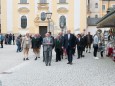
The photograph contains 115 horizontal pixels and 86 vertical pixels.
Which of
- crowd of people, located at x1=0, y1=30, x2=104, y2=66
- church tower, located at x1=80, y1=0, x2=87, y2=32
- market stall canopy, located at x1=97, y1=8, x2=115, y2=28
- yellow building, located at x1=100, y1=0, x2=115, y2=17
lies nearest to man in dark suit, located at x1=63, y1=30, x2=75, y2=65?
crowd of people, located at x1=0, y1=30, x2=104, y2=66

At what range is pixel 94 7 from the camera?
98812 millimetres

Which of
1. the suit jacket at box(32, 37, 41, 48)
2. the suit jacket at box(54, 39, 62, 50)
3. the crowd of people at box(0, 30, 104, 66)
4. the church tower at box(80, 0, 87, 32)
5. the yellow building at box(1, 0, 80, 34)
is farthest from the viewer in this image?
the yellow building at box(1, 0, 80, 34)

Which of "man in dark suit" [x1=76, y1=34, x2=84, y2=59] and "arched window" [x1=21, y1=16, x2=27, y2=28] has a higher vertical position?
"arched window" [x1=21, y1=16, x2=27, y2=28]

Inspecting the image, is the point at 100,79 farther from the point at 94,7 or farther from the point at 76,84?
the point at 94,7

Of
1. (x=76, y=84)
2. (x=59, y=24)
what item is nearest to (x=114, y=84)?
(x=76, y=84)

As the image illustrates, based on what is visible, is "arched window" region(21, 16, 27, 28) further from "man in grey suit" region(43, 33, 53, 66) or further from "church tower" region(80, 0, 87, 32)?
"man in grey suit" region(43, 33, 53, 66)

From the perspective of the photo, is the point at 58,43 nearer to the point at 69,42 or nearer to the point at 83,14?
the point at 69,42

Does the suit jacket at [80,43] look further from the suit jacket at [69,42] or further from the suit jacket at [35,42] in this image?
the suit jacket at [69,42]

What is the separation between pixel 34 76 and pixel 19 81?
Result: 1.55 meters

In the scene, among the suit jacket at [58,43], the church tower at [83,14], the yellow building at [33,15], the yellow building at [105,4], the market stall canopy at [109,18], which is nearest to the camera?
the market stall canopy at [109,18]

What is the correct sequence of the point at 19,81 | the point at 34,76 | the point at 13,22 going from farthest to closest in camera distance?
the point at 13,22, the point at 34,76, the point at 19,81

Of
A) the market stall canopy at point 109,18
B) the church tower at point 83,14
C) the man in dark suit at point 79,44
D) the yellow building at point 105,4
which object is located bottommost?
the man in dark suit at point 79,44

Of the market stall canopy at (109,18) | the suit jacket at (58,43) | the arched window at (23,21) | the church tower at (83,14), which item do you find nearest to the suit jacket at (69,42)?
the market stall canopy at (109,18)

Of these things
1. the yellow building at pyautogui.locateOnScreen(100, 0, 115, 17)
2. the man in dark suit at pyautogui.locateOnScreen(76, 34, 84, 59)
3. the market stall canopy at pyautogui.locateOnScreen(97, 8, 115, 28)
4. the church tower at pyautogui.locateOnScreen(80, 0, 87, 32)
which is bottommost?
the man in dark suit at pyautogui.locateOnScreen(76, 34, 84, 59)
